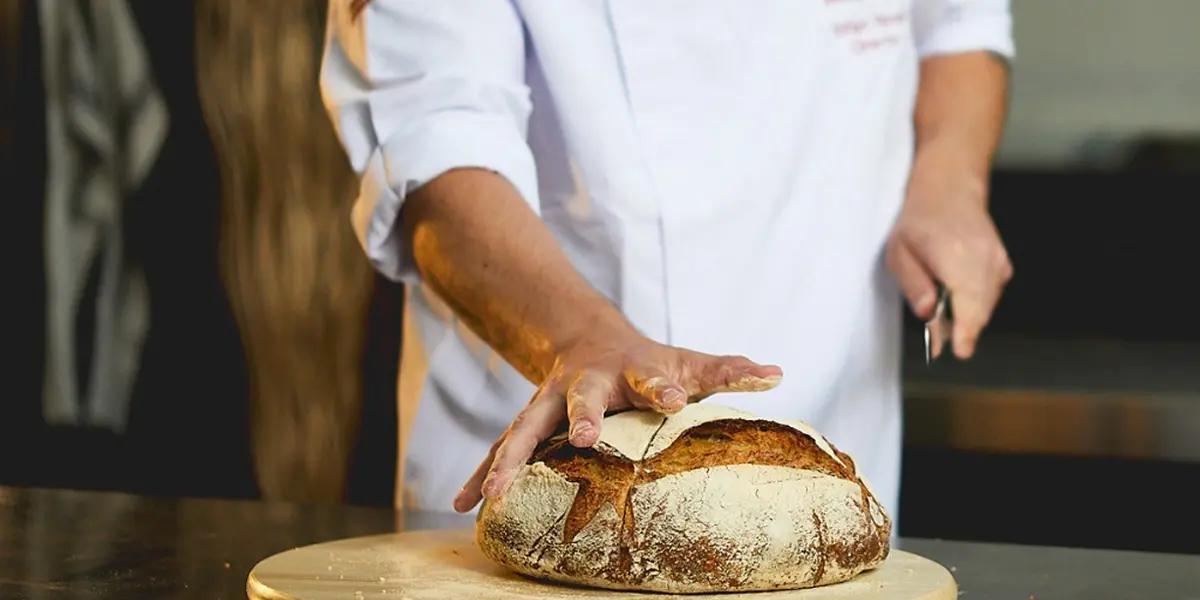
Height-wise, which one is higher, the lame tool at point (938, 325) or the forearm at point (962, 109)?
the forearm at point (962, 109)

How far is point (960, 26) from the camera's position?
5.77 feet

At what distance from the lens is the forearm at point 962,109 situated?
1.67 meters

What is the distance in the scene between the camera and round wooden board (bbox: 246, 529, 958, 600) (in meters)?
0.97

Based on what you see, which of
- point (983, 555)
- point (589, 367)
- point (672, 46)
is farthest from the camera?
point (672, 46)

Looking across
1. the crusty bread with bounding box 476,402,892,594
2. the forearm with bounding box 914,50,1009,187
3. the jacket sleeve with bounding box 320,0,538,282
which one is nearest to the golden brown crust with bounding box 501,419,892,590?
the crusty bread with bounding box 476,402,892,594

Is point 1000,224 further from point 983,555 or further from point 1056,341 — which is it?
point 983,555

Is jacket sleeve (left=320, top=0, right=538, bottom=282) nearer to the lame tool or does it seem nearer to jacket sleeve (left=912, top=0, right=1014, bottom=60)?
the lame tool

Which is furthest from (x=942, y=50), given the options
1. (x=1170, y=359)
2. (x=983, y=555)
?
(x=1170, y=359)

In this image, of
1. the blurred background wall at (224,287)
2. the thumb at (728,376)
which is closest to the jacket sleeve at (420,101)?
the thumb at (728,376)

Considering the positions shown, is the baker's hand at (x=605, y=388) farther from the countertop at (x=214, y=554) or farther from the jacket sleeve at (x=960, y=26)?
the jacket sleeve at (x=960, y=26)

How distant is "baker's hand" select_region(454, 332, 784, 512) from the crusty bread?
2 centimetres

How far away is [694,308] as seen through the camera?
151 centimetres

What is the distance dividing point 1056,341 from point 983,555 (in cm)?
179

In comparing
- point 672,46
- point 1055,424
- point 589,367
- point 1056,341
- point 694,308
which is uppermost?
point 672,46
